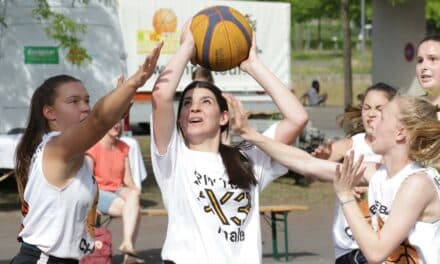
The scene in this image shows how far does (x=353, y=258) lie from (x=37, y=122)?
2.22 metres

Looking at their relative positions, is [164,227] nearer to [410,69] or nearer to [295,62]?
[410,69]

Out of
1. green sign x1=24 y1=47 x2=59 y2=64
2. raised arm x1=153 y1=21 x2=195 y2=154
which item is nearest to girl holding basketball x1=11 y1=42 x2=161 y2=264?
raised arm x1=153 y1=21 x2=195 y2=154

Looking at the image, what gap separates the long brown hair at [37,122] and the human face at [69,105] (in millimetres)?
34

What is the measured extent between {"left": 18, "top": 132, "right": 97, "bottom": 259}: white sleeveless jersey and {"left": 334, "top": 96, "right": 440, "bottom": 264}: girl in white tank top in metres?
1.37

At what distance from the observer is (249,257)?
5.29 meters

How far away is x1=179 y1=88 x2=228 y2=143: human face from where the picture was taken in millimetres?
5379

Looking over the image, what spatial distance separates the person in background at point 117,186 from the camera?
10180mm

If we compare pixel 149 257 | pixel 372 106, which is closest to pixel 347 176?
pixel 372 106

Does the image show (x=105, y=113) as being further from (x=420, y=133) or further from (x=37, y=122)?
(x=420, y=133)

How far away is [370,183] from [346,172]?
0.55 m

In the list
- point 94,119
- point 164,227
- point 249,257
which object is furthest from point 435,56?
point 164,227

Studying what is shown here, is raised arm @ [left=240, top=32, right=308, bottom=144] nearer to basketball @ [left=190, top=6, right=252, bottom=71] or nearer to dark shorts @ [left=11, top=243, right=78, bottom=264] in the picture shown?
basketball @ [left=190, top=6, right=252, bottom=71]

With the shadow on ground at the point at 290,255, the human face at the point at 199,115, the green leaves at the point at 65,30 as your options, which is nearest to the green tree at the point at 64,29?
the green leaves at the point at 65,30

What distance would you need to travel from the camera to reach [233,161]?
5375 millimetres
